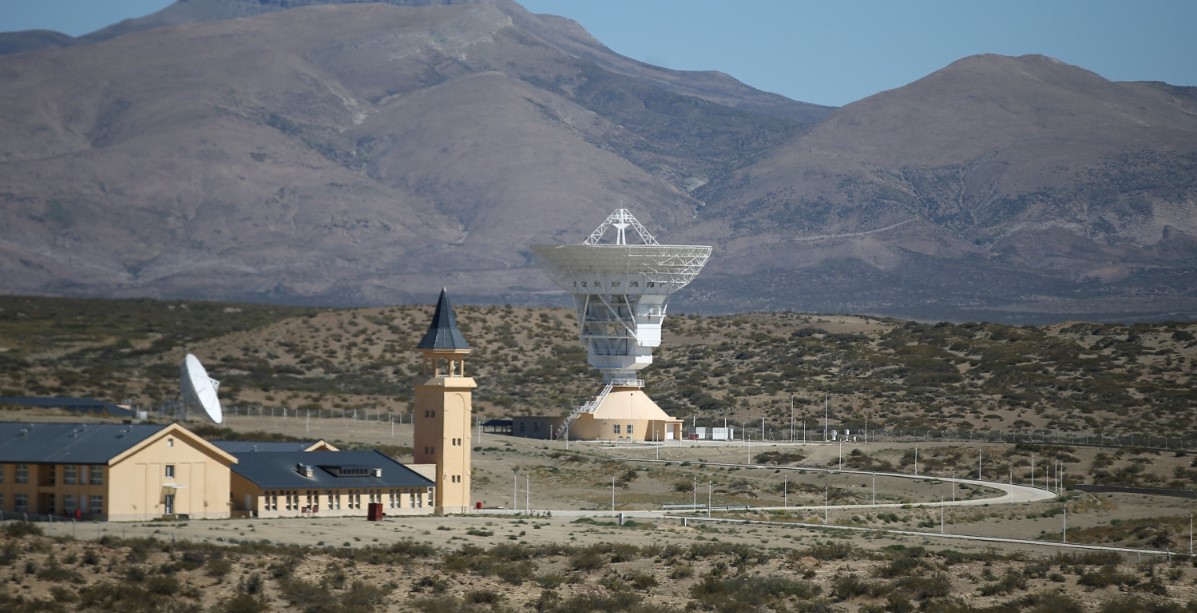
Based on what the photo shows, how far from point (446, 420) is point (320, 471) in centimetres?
480

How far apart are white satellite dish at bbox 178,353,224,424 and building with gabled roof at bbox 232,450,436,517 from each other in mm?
10694

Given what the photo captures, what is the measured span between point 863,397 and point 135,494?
66051 mm

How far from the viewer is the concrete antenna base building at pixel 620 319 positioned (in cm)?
9969

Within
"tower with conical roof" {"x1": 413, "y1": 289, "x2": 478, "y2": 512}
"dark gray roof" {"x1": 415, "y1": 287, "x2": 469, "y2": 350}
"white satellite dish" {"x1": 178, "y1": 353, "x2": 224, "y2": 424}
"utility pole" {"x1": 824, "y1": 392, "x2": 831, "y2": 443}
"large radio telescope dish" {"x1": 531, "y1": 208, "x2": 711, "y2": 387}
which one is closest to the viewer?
"tower with conical roof" {"x1": 413, "y1": 289, "x2": 478, "y2": 512}

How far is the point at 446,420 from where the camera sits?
6750 centimetres

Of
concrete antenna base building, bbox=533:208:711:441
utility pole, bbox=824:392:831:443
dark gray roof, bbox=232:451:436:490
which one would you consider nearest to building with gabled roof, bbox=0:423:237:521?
dark gray roof, bbox=232:451:436:490

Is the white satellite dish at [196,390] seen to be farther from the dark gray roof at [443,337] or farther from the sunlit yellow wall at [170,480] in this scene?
the sunlit yellow wall at [170,480]

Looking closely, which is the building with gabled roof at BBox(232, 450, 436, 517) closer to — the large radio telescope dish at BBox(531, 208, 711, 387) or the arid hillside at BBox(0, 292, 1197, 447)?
the large radio telescope dish at BBox(531, 208, 711, 387)

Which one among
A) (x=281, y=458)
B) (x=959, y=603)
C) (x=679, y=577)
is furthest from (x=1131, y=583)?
(x=281, y=458)

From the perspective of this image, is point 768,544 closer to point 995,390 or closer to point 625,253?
point 625,253

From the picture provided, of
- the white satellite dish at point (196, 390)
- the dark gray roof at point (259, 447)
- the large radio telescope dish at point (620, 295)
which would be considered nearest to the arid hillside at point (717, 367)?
the large radio telescope dish at point (620, 295)

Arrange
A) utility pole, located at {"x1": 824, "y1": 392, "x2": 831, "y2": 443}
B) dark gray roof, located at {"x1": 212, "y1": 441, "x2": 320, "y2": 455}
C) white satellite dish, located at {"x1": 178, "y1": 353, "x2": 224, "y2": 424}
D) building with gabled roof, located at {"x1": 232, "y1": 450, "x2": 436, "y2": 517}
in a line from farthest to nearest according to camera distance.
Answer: utility pole, located at {"x1": 824, "y1": 392, "x2": 831, "y2": 443}
white satellite dish, located at {"x1": 178, "y1": 353, "x2": 224, "y2": 424}
dark gray roof, located at {"x1": 212, "y1": 441, "x2": 320, "y2": 455}
building with gabled roof, located at {"x1": 232, "y1": 450, "x2": 436, "y2": 517}

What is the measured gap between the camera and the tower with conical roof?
67438 mm

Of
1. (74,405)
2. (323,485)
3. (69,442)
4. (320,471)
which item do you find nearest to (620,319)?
(74,405)
